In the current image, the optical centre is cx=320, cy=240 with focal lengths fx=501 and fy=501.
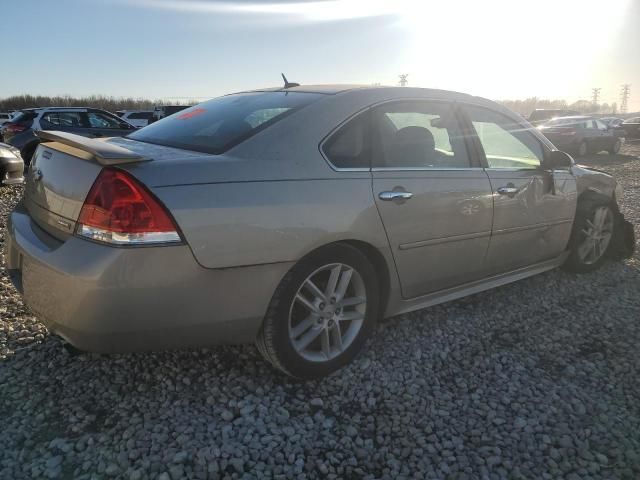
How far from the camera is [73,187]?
2189 mm

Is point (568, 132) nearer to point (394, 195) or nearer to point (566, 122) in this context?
point (566, 122)

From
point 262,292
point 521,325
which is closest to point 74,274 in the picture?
point 262,292

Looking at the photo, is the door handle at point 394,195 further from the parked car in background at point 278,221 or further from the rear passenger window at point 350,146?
the rear passenger window at point 350,146

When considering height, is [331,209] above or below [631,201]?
above

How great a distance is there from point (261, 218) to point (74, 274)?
79 centimetres

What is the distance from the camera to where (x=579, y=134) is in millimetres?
18125

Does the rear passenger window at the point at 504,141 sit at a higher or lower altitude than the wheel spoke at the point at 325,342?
higher

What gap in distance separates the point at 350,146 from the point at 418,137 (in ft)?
1.96

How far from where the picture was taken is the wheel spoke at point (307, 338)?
2.57 m

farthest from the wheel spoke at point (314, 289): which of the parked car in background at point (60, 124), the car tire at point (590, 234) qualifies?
the parked car in background at point (60, 124)

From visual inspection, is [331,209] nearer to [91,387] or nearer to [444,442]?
[444,442]

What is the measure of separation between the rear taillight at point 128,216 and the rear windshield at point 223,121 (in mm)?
474

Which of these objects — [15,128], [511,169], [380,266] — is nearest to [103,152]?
[380,266]

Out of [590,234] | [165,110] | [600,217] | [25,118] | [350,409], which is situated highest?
[165,110]
